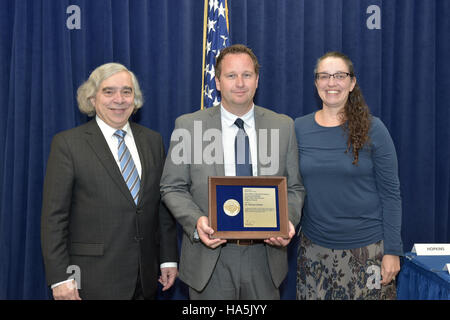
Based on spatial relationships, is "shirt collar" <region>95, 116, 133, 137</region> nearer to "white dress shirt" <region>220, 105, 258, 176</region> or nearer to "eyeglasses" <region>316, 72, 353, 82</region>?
"white dress shirt" <region>220, 105, 258, 176</region>

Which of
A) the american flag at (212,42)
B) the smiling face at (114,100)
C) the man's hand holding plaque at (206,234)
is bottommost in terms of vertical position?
the man's hand holding plaque at (206,234)

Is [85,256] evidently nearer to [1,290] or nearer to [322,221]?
[322,221]

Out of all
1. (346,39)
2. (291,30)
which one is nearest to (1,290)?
(291,30)

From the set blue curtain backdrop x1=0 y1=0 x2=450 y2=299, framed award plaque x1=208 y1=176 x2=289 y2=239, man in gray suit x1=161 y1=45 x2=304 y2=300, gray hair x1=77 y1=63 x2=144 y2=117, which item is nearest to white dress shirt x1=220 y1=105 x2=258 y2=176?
man in gray suit x1=161 y1=45 x2=304 y2=300

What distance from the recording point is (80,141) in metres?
2.27

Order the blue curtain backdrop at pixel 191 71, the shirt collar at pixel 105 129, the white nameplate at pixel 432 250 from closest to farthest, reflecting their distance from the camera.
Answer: the shirt collar at pixel 105 129
the white nameplate at pixel 432 250
the blue curtain backdrop at pixel 191 71

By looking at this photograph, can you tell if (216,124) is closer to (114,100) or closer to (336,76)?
(114,100)

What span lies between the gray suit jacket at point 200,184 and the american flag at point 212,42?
35.5 inches

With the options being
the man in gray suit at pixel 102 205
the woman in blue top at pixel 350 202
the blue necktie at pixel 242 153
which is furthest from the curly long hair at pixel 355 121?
the man in gray suit at pixel 102 205

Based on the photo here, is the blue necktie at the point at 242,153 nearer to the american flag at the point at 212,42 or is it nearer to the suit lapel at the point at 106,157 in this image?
the suit lapel at the point at 106,157

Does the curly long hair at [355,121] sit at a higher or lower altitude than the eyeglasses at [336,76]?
lower

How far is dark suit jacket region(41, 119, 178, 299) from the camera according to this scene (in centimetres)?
219

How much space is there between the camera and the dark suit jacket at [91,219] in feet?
7.17

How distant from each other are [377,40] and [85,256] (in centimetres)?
307
